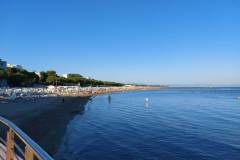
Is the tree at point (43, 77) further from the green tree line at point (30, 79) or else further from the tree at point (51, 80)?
the tree at point (51, 80)

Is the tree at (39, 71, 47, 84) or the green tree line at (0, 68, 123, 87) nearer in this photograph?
the green tree line at (0, 68, 123, 87)

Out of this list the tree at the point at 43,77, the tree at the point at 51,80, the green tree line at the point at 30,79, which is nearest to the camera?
the green tree line at the point at 30,79

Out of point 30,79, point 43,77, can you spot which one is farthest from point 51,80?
point 30,79

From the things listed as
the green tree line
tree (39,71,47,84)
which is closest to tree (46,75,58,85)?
the green tree line

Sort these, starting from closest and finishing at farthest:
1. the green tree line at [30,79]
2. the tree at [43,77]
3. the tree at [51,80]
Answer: the green tree line at [30,79] → the tree at [51,80] → the tree at [43,77]

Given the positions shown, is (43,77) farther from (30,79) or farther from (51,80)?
(30,79)

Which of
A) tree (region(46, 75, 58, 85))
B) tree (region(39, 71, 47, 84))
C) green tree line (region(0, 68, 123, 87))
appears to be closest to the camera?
green tree line (region(0, 68, 123, 87))

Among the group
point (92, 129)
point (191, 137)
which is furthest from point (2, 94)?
point (191, 137)

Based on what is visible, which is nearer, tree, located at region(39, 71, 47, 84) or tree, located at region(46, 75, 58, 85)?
tree, located at region(46, 75, 58, 85)

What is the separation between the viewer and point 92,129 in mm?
22750

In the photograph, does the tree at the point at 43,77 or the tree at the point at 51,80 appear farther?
the tree at the point at 43,77

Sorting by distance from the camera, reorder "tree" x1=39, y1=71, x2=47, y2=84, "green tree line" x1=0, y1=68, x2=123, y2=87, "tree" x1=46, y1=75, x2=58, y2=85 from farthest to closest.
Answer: "tree" x1=39, y1=71, x2=47, y2=84 < "tree" x1=46, y1=75, x2=58, y2=85 < "green tree line" x1=0, y1=68, x2=123, y2=87

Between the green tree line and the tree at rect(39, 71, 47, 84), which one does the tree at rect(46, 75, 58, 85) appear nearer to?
the green tree line

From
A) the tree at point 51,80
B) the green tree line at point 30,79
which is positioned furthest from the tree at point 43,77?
the tree at point 51,80
